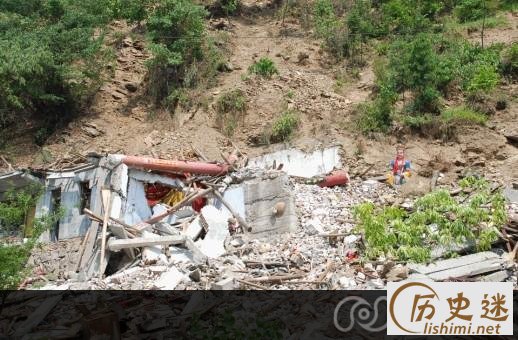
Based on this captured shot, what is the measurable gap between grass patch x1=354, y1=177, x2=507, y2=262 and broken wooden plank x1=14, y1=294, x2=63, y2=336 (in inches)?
192

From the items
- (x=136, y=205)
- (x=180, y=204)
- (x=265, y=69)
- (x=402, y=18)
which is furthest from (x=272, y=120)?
(x=402, y=18)

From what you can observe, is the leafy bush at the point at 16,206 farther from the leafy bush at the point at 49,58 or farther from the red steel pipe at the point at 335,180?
the red steel pipe at the point at 335,180

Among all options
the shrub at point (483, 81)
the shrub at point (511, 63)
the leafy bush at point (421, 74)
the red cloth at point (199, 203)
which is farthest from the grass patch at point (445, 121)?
the red cloth at point (199, 203)

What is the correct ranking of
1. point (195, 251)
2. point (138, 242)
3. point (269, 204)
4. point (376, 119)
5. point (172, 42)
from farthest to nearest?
point (172, 42), point (376, 119), point (269, 204), point (195, 251), point (138, 242)

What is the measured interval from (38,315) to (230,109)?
9.32 meters

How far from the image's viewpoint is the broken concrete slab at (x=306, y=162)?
42.5 feet

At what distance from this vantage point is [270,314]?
6.70 metres

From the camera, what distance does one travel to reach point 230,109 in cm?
1541

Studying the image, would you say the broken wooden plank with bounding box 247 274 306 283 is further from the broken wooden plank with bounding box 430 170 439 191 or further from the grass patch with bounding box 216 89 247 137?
the grass patch with bounding box 216 89 247 137

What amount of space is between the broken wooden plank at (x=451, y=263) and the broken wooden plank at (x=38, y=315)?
17.4ft

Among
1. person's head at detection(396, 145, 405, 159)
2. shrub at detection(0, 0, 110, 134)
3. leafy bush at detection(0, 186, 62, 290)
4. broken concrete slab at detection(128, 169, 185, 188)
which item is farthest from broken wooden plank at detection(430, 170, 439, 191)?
shrub at detection(0, 0, 110, 134)

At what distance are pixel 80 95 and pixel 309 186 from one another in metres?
8.95

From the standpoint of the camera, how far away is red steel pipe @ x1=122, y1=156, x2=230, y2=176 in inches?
456

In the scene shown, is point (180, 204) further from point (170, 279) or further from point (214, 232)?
point (170, 279)
